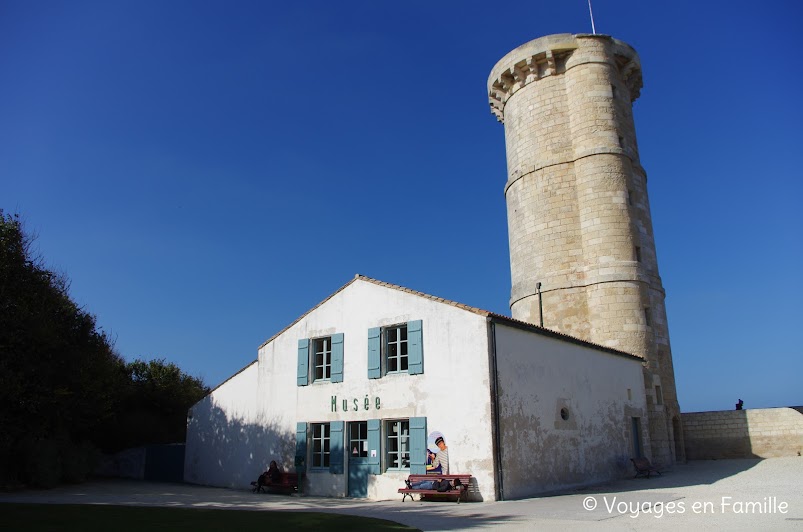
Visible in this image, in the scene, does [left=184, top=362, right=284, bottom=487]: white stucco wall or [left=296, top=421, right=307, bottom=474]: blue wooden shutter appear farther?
[left=184, top=362, right=284, bottom=487]: white stucco wall

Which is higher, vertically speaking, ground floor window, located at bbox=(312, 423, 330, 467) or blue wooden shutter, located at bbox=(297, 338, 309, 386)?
blue wooden shutter, located at bbox=(297, 338, 309, 386)

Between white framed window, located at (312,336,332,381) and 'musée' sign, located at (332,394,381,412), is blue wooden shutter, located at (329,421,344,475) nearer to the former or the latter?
'musée' sign, located at (332,394,381,412)

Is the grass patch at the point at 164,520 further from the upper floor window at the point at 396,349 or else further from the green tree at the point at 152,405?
the green tree at the point at 152,405

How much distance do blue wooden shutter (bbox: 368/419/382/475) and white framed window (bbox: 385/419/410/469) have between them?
0.22 meters

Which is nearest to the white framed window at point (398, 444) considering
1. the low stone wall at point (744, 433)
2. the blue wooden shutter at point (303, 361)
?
the blue wooden shutter at point (303, 361)

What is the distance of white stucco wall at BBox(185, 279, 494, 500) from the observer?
43.6ft

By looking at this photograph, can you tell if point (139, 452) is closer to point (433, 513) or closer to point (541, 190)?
point (433, 513)

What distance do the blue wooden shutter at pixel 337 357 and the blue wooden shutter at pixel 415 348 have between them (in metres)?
2.31

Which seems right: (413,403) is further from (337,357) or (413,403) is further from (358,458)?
(337,357)

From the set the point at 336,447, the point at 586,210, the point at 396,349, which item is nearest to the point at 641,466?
the point at 396,349

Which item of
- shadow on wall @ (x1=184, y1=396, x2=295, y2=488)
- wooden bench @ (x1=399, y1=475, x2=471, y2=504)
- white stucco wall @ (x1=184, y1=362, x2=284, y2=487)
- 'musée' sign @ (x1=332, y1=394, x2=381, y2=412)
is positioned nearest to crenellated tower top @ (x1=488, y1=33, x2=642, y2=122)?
white stucco wall @ (x1=184, y1=362, x2=284, y2=487)

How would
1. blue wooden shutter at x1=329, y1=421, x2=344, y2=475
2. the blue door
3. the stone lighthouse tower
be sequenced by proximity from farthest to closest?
the stone lighthouse tower
blue wooden shutter at x1=329, y1=421, x2=344, y2=475
the blue door

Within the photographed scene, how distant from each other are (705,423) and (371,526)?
18701 mm

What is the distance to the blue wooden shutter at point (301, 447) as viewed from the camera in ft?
52.2
